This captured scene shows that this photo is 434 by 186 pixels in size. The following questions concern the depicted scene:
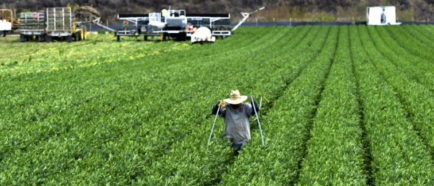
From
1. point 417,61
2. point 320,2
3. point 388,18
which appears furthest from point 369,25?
point 320,2

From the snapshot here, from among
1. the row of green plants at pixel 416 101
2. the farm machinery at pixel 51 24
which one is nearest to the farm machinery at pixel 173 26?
the farm machinery at pixel 51 24

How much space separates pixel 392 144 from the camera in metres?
10.6

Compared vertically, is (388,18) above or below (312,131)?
above

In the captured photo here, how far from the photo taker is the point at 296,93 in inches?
659

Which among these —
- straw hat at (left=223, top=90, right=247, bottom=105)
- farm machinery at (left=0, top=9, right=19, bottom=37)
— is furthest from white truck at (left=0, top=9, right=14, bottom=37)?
straw hat at (left=223, top=90, right=247, bottom=105)

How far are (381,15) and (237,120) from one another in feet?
231

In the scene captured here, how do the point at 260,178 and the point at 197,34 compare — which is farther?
the point at 197,34

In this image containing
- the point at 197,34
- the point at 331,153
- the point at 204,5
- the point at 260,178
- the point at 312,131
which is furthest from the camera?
the point at 204,5

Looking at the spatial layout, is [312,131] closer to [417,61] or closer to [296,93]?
[296,93]

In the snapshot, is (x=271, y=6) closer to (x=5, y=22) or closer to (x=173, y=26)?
(x=5, y=22)

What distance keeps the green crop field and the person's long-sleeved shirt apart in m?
0.30

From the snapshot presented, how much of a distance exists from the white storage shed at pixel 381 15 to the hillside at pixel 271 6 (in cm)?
4124

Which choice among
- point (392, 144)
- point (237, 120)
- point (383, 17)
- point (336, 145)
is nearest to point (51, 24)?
point (237, 120)

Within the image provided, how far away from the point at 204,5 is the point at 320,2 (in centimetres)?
2783
